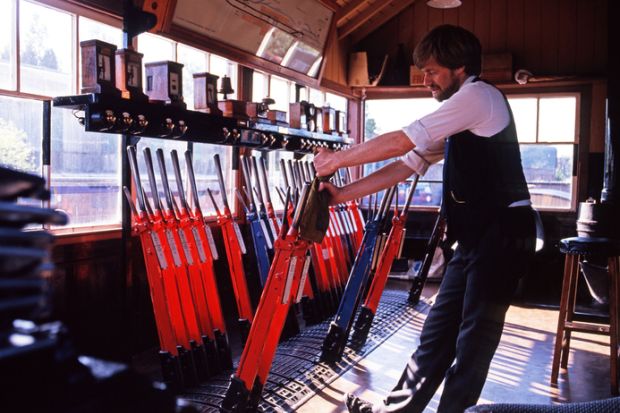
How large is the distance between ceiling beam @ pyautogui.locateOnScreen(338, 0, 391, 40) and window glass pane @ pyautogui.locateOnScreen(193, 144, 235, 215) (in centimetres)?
286

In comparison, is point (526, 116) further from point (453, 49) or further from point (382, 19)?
point (453, 49)

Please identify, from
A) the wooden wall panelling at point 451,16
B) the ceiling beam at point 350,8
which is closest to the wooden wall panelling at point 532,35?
the wooden wall panelling at point 451,16

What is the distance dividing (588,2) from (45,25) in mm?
5818

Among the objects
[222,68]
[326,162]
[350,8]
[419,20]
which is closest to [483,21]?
[419,20]

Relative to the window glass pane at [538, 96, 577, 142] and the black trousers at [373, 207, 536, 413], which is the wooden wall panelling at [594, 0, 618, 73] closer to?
the window glass pane at [538, 96, 577, 142]

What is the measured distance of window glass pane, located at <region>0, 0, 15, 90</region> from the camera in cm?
306

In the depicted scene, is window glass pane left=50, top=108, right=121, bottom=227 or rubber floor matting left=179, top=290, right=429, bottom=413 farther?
window glass pane left=50, top=108, right=121, bottom=227

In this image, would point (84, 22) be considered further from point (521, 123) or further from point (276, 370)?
point (521, 123)

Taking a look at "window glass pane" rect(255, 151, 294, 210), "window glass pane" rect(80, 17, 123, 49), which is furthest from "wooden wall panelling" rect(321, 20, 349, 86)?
"window glass pane" rect(80, 17, 123, 49)

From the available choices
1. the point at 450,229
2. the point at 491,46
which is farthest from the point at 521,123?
the point at 450,229

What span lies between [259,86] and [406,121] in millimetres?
2679

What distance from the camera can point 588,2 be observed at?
6.55 metres

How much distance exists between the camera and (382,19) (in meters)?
7.32

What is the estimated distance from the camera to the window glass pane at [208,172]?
15.5 feet
